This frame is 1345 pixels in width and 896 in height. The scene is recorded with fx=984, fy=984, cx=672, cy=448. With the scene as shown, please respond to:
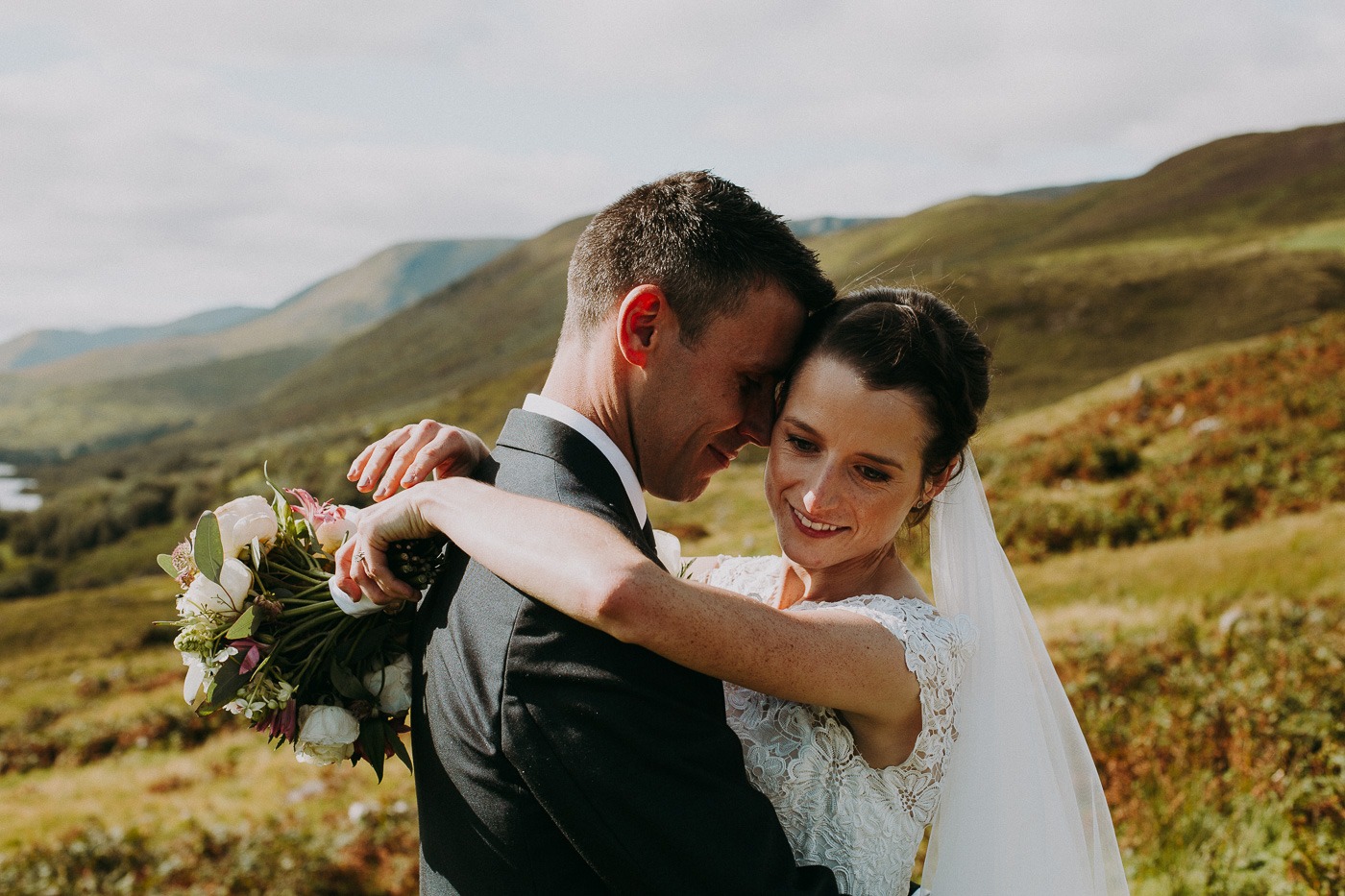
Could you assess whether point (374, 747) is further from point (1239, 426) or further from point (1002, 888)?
point (1239, 426)

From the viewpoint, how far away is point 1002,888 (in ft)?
12.8

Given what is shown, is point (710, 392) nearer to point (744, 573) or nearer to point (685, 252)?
point (685, 252)

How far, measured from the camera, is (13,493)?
525 ft

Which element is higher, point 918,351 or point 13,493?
point 918,351

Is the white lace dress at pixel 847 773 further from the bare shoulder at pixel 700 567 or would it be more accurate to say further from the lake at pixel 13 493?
the lake at pixel 13 493

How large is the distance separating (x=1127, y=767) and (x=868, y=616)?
6.07 metres

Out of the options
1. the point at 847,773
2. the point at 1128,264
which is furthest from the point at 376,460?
the point at 1128,264

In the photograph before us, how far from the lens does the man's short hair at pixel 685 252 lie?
9.90ft

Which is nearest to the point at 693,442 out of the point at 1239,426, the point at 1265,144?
the point at 1239,426

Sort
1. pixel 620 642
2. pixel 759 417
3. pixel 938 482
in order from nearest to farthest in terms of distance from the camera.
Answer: pixel 620 642, pixel 759 417, pixel 938 482

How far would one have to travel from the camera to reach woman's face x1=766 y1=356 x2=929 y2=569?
3.30 metres

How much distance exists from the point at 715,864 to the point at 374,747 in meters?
1.34

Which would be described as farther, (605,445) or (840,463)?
(840,463)

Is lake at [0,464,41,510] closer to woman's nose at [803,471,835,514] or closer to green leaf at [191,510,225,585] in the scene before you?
green leaf at [191,510,225,585]
